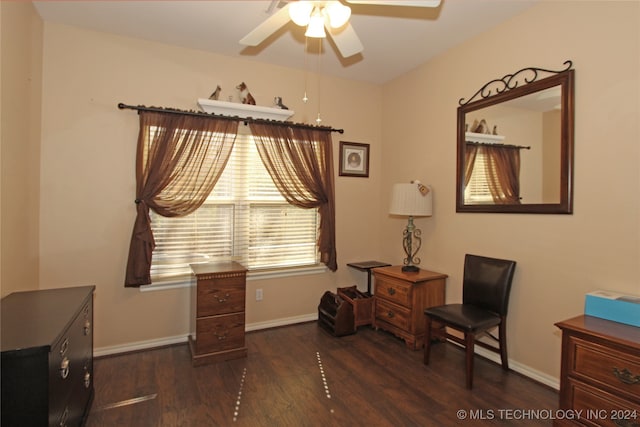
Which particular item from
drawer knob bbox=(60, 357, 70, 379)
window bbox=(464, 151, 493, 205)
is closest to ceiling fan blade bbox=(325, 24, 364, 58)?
window bbox=(464, 151, 493, 205)

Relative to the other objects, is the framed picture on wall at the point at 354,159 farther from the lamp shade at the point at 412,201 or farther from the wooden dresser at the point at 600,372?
the wooden dresser at the point at 600,372

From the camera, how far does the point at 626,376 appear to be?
1569 mm

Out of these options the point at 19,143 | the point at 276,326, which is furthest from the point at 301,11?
the point at 276,326

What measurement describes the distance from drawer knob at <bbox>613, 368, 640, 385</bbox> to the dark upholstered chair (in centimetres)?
77

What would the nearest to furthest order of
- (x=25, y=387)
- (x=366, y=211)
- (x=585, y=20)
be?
1. (x=25, y=387)
2. (x=585, y=20)
3. (x=366, y=211)

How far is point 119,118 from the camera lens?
9.26 ft

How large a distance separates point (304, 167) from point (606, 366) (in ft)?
9.09

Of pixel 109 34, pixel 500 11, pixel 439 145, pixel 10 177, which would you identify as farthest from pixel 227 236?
pixel 500 11

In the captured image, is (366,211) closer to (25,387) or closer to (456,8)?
(456,8)

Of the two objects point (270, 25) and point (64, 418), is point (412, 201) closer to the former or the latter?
point (270, 25)

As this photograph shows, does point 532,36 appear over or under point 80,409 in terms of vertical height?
over

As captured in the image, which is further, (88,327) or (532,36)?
(532,36)

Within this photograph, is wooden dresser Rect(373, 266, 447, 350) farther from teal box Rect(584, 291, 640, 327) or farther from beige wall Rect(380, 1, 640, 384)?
teal box Rect(584, 291, 640, 327)

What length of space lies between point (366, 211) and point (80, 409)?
314cm
